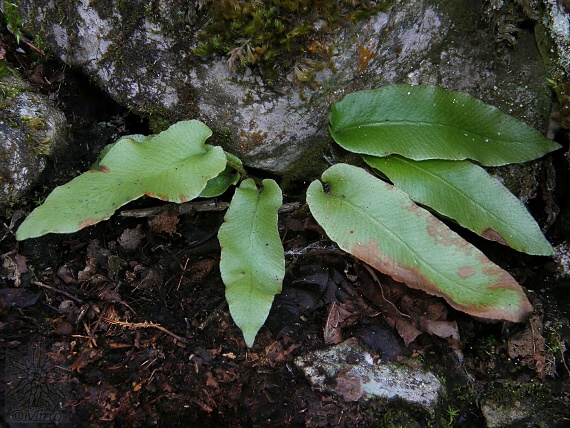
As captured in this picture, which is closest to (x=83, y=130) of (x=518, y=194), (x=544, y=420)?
(x=518, y=194)

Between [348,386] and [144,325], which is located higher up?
[348,386]

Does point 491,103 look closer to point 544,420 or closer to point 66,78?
point 544,420

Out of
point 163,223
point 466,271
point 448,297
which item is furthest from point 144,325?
point 466,271

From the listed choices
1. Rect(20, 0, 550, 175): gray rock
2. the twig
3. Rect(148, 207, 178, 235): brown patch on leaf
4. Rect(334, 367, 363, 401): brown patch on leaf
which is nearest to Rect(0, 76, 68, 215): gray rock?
Rect(20, 0, 550, 175): gray rock

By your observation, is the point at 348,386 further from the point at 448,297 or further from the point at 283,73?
the point at 283,73

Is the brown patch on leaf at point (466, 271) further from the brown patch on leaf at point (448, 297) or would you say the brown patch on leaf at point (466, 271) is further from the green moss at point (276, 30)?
the green moss at point (276, 30)
